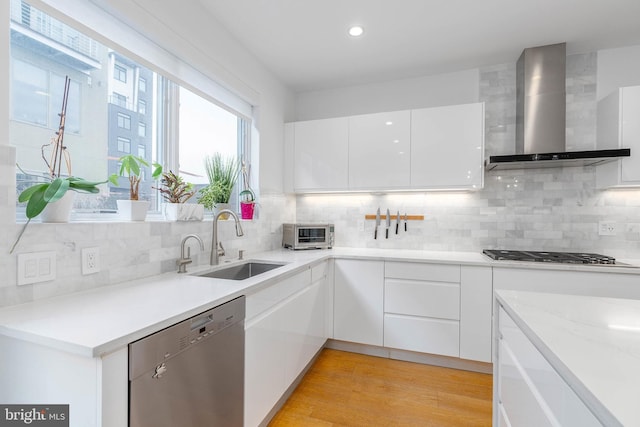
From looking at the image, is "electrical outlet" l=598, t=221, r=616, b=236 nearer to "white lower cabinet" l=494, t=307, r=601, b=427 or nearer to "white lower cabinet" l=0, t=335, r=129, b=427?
"white lower cabinet" l=494, t=307, r=601, b=427

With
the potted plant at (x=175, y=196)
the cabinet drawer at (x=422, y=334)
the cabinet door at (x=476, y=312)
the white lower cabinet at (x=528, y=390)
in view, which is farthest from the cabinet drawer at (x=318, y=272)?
the white lower cabinet at (x=528, y=390)

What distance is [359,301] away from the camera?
8.38ft

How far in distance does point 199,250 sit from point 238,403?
37.6 inches

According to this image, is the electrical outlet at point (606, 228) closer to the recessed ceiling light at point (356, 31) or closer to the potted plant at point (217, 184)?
the recessed ceiling light at point (356, 31)

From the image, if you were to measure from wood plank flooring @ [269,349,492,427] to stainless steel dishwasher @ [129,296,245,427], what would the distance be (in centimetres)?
66

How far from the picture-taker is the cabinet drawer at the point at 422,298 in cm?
233

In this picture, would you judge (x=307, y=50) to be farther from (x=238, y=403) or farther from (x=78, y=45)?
(x=238, y=403)

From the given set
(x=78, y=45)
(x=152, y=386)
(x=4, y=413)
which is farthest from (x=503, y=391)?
(x=78, y=45)

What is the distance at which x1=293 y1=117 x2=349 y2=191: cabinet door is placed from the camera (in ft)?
9.52

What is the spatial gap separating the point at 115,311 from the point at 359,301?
1873mm

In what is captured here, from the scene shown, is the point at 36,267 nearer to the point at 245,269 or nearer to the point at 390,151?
the point at 245,269

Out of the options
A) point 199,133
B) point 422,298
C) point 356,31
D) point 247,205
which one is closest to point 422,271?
point 422,298

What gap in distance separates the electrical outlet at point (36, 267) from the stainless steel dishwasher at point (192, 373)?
0.60m

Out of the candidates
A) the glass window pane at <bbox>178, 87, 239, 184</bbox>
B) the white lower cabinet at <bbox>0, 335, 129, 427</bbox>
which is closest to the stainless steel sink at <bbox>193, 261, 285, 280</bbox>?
the glass window pane at <bbox>178, 87, 239, 184</bbox>
